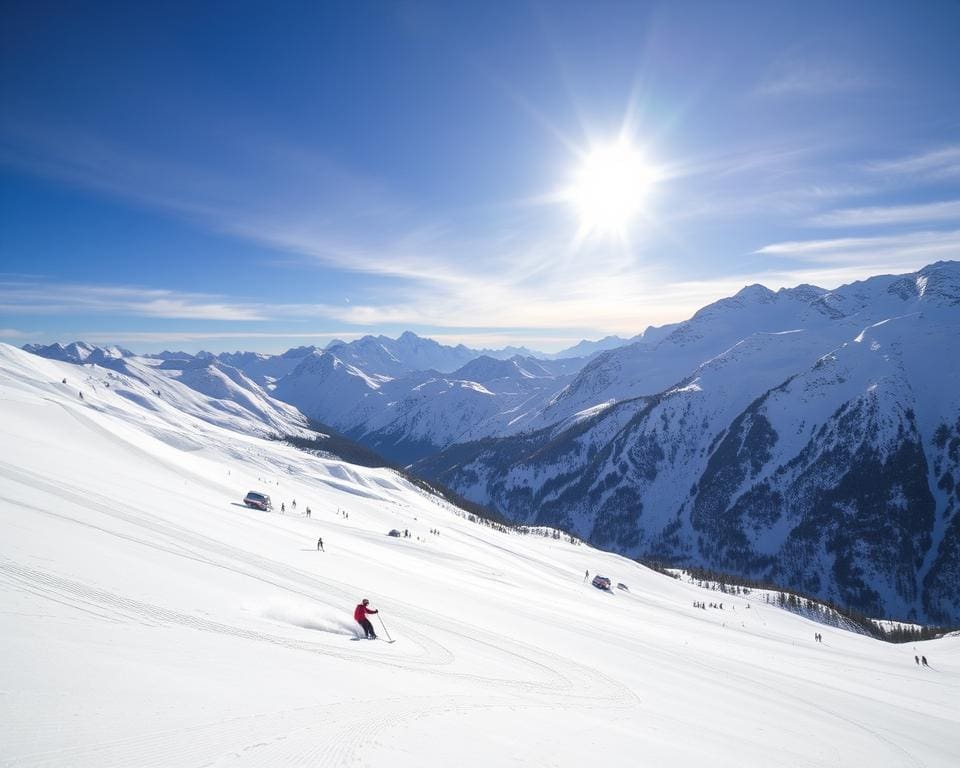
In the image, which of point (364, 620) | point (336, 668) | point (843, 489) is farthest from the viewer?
point (843, 489)

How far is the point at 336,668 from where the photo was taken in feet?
35.7

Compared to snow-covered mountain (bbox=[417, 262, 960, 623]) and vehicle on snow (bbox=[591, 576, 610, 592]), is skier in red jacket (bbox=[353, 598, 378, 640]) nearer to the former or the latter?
vehicle on snow (bbox=[591, 576, 610, 592])

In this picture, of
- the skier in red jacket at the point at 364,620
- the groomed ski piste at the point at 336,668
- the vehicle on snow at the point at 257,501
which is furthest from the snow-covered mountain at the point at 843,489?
the skier in red jacket at the point at 364,620

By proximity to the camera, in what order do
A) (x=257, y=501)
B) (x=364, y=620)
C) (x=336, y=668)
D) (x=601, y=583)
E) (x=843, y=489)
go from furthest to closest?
(x=843, y=489) < (x=601, y=583) < (x=257, y=501) < (x=364, y=620) < (x=336, y=668)

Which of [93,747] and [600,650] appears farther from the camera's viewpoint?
[600,650]

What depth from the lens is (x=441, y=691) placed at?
11.0 meters

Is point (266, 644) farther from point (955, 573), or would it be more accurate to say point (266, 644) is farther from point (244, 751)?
point (955, 573)

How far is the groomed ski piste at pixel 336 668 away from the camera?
724 centimetres

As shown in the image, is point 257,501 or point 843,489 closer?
point 257,501

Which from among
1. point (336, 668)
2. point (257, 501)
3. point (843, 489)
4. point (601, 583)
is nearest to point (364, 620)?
point (336, 668)

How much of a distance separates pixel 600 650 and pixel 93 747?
15.1m

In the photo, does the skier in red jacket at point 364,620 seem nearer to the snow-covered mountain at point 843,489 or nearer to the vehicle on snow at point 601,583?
the vehicle on snow at point 601,583

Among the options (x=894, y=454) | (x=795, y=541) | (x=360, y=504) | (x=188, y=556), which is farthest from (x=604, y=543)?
(x=188, y=556)

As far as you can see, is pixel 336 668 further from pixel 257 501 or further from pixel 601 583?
pixel 601 583
